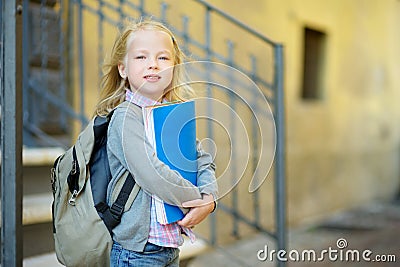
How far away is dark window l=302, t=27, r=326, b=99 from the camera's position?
7.17 m

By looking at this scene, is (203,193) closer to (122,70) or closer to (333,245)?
(122,70)

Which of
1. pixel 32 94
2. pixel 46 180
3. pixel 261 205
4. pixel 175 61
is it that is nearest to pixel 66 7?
pixel 32 94

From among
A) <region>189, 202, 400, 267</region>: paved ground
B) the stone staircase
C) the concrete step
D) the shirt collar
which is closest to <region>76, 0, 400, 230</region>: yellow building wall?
<region>189, 202, 400, 267</region>: paved ground

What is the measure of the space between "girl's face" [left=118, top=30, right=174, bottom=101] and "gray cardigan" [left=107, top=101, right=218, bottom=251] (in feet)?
0.22

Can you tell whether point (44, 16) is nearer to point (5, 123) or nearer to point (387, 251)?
point (5, 123)

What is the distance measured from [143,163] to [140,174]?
0.10 feet

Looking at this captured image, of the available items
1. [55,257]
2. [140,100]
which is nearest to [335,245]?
[55,257]

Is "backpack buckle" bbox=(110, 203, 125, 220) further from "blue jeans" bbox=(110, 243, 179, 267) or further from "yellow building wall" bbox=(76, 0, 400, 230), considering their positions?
"yellow building wall" bbox=(76, 0, 400, 230)

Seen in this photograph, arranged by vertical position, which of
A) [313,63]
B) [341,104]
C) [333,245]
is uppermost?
[313,63]

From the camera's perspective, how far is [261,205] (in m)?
5.95

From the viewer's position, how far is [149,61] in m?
1.62

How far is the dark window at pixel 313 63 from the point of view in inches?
282

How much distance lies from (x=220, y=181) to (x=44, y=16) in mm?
2402

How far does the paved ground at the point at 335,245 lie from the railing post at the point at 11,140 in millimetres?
1977
